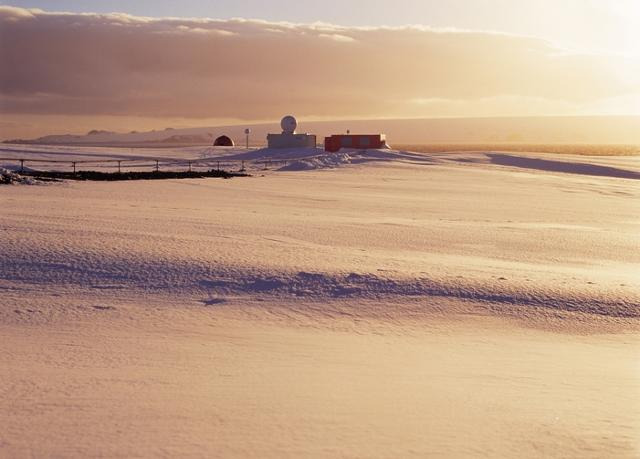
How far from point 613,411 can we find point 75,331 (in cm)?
465

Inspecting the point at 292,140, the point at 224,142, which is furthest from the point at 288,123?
the point at 224,142

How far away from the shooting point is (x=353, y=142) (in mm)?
57094

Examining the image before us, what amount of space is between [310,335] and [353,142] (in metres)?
51.4

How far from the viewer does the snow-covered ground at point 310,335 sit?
4137 millimetres

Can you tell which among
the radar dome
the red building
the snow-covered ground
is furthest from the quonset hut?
the snow-covered ground

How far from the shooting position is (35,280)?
26.8ft

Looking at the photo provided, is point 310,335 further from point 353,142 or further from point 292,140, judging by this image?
point 292,140

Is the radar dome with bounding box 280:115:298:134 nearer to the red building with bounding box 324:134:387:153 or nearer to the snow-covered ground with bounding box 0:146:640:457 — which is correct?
the red building with bounding box 324:134:387:153

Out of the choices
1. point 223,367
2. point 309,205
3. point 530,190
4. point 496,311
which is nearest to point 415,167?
point 530,190

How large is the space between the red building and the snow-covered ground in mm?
41984

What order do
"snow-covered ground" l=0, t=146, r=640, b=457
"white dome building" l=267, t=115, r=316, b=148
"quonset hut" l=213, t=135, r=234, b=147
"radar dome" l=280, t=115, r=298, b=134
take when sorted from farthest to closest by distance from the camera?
"quonset hut" l=213, t=135, r=234, b=147 < "radar dome" l=280, t=115, r=298, b=134 < "white dome building" l=267, t=115, r=316, b=148 < "snow-covered ground" l=0, t=146, r=640, b=457

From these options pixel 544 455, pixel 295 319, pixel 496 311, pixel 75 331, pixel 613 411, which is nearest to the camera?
pixel 544 455

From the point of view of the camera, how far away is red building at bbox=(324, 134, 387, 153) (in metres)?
56.4

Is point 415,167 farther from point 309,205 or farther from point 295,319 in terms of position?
point 295,319
